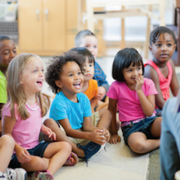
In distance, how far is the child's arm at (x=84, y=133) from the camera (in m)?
1.17

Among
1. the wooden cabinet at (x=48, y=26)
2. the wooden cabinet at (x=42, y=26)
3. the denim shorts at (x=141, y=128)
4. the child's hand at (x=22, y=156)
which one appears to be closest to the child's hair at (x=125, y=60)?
the denim shorts at (x=141, y=128)

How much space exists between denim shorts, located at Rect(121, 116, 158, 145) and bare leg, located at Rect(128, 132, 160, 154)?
2.0 inches

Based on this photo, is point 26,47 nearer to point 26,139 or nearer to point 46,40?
point 46,40

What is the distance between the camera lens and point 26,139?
1.13 m

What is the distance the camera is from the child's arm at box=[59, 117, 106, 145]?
1172 mm

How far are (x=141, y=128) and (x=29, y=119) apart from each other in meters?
0.57

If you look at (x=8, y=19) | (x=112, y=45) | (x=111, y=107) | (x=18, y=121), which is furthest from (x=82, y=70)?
(x=112, y=45)

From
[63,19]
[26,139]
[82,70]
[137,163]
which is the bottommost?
[137,163]

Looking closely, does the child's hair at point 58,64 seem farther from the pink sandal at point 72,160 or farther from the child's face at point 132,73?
the pink sandal at point 72,160

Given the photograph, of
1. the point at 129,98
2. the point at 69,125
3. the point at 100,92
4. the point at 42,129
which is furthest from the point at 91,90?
the point at 42,129

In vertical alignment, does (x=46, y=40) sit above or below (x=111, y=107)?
above

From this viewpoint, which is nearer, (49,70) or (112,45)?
(49,70)

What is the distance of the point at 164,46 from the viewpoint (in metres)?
1.56

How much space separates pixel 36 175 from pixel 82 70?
1.78 feet
